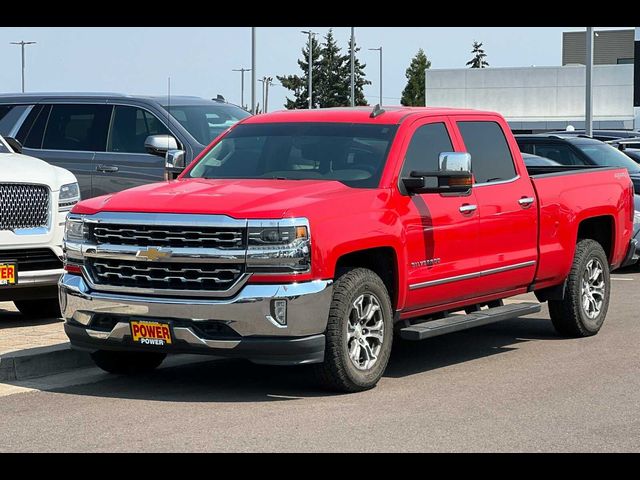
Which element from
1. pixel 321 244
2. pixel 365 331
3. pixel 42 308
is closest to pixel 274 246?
pixel 321 244

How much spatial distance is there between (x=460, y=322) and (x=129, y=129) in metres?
6.65

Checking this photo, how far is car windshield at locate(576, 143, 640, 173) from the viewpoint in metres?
19.9

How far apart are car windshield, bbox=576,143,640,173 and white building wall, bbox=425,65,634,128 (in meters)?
59.1

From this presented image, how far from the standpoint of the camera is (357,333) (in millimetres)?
8922

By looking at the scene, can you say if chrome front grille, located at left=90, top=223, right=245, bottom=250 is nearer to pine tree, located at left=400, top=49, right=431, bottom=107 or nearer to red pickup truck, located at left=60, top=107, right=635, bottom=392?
red pickup truck, located at left=60, top=107, right=635, bottom=392

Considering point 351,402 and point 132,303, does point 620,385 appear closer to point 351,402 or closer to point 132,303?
point 351,402

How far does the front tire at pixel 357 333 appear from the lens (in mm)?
8695

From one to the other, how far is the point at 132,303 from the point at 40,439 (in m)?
1.52

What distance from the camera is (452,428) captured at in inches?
302

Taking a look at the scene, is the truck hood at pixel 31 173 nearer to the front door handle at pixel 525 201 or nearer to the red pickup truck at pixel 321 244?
the red pickup truck at pixel 321 244

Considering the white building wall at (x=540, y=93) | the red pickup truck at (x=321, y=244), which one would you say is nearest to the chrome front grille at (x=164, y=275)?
the red pickup truck at (x=321, y=244)
